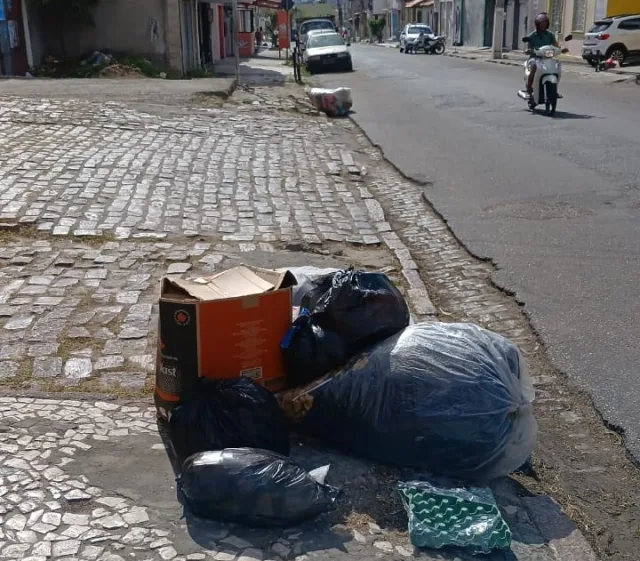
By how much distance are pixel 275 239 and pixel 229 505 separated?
4316 mm

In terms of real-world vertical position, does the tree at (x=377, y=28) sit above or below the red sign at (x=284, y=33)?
below

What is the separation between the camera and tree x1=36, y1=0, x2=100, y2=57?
2300cm

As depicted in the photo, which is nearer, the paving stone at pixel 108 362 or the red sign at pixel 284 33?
the paving stone at pixel 108 362

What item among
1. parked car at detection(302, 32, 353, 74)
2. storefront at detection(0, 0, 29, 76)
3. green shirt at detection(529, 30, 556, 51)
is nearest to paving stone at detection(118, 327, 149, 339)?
green shirt at detection(529, 30, 556, 51)

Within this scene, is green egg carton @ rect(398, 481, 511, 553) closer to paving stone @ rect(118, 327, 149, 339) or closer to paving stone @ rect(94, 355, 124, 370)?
paving stone @ rect(94, 355, 124, 370)

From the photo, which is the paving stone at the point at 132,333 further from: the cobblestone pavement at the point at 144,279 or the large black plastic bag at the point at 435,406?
the large black plastic bag at the point at 435,406

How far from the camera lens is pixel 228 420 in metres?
3.46

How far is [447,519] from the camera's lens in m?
3.21

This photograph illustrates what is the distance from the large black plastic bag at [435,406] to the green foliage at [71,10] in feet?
71.6

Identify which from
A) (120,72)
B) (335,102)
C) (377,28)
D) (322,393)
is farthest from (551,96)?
(377,28)

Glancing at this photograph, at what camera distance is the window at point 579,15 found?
3866 centimetres

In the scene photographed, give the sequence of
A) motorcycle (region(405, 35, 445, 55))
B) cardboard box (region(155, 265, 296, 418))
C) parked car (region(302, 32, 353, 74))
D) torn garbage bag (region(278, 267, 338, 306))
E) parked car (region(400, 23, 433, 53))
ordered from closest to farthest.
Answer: cardboard box (region(155, 265, 296, 418)) < torn garbage bag (region(278, 267, 338, 306)) < parked car (region(302, 32, 353, 74)) < motorcycle (region(405, 35, 445, 55)) < parked car (region(400, 23, 433, 53))

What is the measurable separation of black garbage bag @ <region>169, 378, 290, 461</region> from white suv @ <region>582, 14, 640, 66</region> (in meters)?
29.0

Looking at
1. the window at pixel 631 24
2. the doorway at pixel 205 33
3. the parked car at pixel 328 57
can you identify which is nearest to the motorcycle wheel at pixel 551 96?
the window at pixel 631 24
